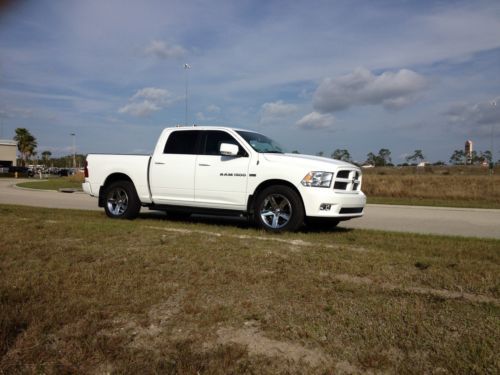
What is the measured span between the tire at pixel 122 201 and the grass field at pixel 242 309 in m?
3.42

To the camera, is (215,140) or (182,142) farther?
(182,142)

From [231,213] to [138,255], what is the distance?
341 cm

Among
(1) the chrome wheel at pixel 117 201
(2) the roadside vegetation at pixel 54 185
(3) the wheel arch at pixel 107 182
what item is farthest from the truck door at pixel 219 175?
(2) the roadside vegetation at pixel 54 185

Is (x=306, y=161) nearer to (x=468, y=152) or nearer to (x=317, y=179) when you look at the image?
(x=317, y=179)

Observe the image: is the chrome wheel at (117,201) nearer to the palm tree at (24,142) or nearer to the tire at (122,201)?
the tire at (122,201)

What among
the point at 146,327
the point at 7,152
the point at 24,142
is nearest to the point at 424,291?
the point at 146,327

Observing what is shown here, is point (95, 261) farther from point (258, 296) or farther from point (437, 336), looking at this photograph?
point (437, 336)

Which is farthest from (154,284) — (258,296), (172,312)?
(258,296)

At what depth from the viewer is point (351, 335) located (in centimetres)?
319

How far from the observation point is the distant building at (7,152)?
77.2 metres

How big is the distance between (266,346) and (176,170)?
6.44 m

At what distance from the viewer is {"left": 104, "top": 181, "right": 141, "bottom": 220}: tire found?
381 inches

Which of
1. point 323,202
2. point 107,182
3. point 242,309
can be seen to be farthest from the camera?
point 107,182

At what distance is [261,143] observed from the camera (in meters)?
9.05
